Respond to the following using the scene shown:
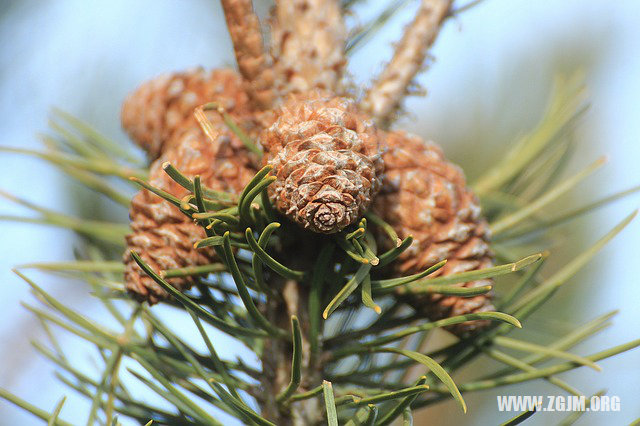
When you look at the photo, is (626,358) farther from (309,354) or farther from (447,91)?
(309,354)

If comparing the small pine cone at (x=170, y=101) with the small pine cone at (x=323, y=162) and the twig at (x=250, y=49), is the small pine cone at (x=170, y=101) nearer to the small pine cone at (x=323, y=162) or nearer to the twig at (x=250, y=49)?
the twig at (x=250, y=49)

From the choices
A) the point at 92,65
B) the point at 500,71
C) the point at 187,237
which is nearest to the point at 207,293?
the point at 187,237

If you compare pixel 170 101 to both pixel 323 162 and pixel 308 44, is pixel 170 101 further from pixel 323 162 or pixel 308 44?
pixel 323 162

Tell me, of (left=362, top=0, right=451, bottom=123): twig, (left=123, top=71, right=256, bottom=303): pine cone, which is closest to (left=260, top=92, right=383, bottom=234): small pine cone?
(left=123, top=71, right=256, bottom=303): pine cone

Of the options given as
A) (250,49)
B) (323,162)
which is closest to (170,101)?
(250,49)

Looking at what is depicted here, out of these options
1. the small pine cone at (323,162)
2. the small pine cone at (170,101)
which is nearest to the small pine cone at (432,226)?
the small pine cone at (323,162)

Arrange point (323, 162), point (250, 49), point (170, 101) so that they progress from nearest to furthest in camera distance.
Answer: point (323, 162)
point (250, 49)
point (170, 101)

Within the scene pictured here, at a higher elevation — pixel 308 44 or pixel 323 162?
pixel 308 44
